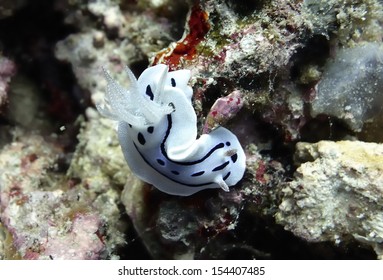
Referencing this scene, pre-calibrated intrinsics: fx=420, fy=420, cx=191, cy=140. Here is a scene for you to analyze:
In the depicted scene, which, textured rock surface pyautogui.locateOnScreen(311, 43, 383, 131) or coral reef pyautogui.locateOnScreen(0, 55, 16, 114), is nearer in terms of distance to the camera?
textured rock surface pyautogui.locateOnScreen(311, 43, 383, 131)

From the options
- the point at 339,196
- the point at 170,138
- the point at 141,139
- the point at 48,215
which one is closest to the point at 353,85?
Result: the point at 339,196

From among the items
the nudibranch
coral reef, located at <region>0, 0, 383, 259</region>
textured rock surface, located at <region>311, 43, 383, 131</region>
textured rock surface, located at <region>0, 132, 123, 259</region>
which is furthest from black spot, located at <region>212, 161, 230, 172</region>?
textured rock surface, located at <region>0, 132, 123, 259</region>

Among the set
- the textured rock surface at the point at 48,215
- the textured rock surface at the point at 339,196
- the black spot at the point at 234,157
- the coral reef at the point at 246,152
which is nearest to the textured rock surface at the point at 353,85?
the coral reef at the point at 246,152

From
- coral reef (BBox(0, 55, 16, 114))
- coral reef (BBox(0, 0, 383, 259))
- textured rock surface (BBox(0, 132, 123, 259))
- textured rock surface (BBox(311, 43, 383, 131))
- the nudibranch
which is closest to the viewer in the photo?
the nudibranch

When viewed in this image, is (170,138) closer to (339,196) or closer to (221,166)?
(221,166)

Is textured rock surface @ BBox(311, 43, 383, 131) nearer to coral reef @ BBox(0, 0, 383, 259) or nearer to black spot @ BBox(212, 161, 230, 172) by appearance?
coral reef @ BBox(0, 0, 383, 259)

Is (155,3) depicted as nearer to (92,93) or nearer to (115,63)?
(115,63)

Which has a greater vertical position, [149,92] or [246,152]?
[149,92]

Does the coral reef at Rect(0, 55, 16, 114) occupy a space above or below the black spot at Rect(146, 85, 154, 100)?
below
